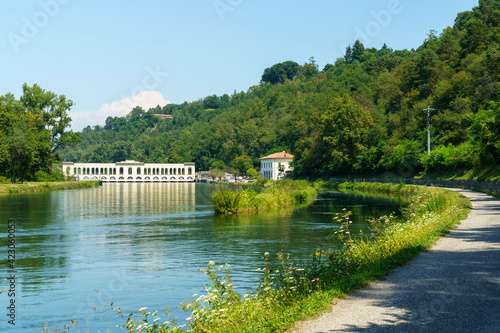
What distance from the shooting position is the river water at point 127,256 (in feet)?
43.9

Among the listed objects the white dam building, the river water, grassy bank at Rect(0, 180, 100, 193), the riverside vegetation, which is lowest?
the river water

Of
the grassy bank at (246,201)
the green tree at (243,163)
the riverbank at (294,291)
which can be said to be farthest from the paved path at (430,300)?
the green tree at (243,163)

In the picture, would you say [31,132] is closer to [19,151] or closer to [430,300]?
[19,151]

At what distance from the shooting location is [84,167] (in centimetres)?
18075

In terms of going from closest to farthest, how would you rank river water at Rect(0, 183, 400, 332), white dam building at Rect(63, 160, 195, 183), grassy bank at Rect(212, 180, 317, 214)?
river water at Rect(0, 183, 400, 332) < grassy bank at Rect(212, 180, 317, 214) < white dam building at Rect(63, 160, 195, 183)

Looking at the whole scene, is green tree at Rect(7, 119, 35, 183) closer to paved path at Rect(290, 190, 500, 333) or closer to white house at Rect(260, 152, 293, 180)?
white house at Rect(260, 152, 293, 180)

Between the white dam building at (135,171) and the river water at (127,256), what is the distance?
475 ft

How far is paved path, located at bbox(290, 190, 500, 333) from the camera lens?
7703 millimetres

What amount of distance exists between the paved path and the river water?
15.7ft

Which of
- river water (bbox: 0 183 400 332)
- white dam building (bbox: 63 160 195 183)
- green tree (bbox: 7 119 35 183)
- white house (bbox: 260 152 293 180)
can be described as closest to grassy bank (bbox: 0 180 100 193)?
green tree (bbox: 7 119 35 183)

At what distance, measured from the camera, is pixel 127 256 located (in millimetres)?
20531

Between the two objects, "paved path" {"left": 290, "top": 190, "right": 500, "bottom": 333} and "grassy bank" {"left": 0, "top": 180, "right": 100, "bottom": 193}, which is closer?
"paved path" {"left": 290, "top": 190, "right": 500, "bottom": 333}

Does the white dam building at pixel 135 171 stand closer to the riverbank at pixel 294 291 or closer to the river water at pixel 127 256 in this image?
the river water at pixel 127 256

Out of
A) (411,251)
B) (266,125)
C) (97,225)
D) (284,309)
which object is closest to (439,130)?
(97,225)
